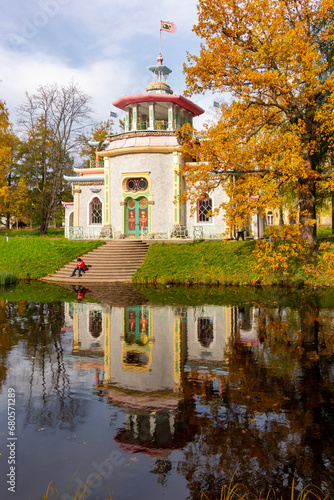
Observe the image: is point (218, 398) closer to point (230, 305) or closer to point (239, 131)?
point (230, 305)

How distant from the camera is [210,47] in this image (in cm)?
1798

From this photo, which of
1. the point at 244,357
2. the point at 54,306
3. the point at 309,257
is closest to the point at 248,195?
the point at 309,257

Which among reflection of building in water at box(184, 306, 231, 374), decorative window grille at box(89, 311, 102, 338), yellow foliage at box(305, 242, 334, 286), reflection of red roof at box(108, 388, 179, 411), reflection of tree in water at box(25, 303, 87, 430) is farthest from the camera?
yellow foliage at box(305, 242, 334, 286)

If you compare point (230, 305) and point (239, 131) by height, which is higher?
point (239, 131)

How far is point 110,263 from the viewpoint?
21906 mm

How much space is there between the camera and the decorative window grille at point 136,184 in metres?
26.7

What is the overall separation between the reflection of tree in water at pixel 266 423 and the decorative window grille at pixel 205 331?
2.58 feet

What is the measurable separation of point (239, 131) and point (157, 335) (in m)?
12.2

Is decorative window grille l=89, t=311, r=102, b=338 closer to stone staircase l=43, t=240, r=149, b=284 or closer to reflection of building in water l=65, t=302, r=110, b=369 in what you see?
reflection of building in water l=65, t=302, r=110, b=369

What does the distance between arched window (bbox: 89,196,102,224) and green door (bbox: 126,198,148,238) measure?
342cm

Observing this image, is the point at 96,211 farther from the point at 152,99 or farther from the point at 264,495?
Result: the point at 264,495

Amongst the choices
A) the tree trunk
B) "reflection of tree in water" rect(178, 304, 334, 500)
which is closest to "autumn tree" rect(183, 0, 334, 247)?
the tree trunk

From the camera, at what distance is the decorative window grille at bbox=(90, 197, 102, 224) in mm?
29594

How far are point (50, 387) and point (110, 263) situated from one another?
15.7m
